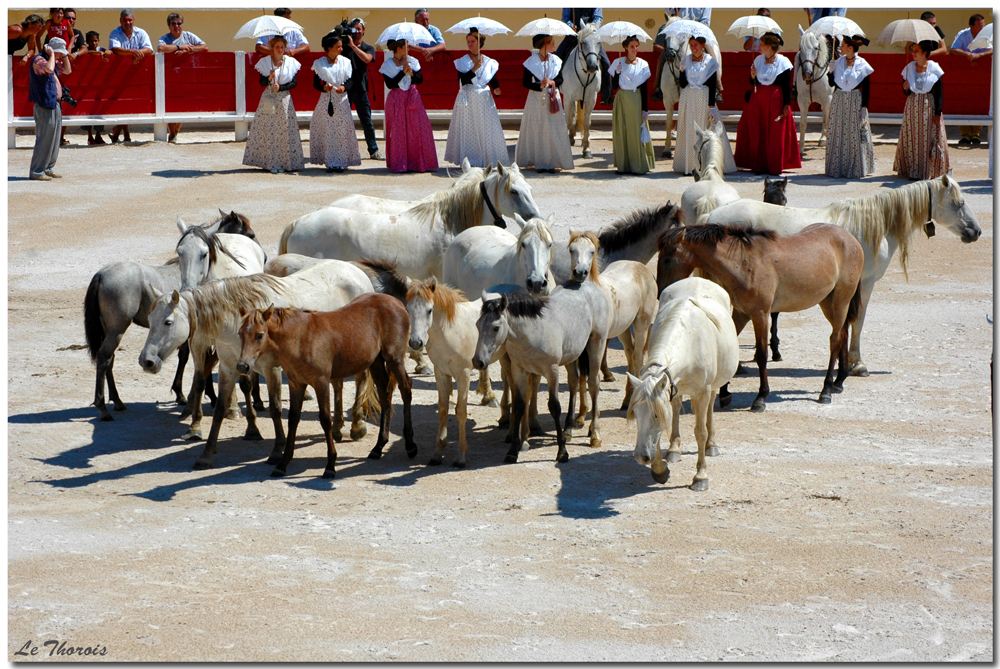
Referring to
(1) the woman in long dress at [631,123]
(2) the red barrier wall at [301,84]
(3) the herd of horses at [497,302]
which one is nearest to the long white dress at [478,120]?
(1) the woman in long dress at [631,123]

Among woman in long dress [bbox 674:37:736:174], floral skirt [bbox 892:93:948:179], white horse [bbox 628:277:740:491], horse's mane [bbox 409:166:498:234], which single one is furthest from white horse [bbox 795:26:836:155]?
white horse [bbox 628:277:740:491]

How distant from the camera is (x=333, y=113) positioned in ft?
69.4

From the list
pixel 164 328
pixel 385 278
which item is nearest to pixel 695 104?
pixel 385 278

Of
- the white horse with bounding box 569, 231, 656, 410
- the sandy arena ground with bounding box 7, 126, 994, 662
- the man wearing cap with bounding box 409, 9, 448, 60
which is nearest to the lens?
the sandy arena ground with bounding box 7, 126, 994, 662

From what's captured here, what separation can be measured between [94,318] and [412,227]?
322cm

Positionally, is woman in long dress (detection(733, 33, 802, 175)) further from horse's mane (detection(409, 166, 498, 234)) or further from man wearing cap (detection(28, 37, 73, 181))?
man wearing cap (detection(28, 37, 73, 181))

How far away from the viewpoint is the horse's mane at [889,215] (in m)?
11.5

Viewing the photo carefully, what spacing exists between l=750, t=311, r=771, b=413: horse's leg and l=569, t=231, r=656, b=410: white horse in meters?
0.94

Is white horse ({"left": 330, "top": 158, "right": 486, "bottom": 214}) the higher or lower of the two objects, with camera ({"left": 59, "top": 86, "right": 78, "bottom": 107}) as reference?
lower

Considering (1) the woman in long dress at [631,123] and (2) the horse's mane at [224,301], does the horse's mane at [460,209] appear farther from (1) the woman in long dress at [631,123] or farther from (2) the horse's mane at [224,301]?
(1) the woman in long dress at [631,123]

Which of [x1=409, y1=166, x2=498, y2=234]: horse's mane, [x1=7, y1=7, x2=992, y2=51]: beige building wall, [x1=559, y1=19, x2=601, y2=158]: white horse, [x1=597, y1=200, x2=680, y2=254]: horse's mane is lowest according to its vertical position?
[x1=597, y1=200, x2=680, y2=254]: horse's mane

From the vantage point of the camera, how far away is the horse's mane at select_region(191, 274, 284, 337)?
8906 millimetres

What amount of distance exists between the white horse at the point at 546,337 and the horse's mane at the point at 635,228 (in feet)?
5.31

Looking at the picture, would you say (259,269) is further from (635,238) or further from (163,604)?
(163,604)
